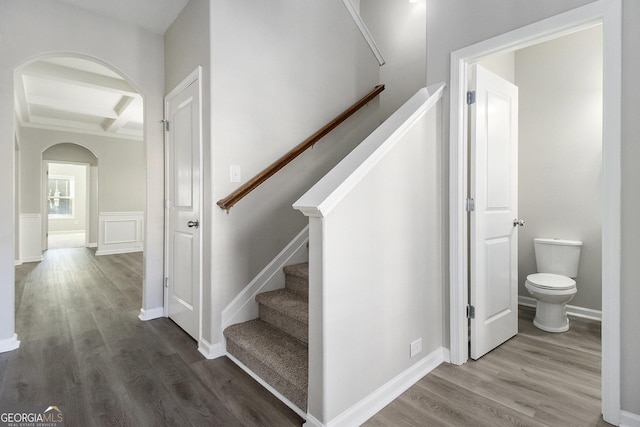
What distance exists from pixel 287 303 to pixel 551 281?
2.21 meters

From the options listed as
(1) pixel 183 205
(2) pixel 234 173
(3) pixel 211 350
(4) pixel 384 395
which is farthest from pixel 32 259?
(4) pixel 384 395

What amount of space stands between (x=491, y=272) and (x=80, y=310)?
12.2 feet

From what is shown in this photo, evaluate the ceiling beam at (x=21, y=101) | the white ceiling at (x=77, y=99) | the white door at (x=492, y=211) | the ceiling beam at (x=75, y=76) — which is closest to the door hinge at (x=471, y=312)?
the white door at (x=492, y=211)

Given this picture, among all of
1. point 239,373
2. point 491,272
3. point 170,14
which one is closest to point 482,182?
point 491,272

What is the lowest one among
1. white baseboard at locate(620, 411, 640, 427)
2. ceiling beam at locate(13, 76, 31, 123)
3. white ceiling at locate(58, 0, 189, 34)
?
white baseboard at locate(620, 411, 640, 427)

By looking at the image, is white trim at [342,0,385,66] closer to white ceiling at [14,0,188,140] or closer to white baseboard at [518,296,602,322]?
white ceiling at [14,0,188,140]

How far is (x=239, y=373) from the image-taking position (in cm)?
199

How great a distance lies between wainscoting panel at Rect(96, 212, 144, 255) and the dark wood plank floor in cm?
368

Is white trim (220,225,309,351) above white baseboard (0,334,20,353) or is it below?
above

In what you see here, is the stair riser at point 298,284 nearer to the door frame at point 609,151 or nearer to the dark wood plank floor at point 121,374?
the dark wood plank floor at point 121,374

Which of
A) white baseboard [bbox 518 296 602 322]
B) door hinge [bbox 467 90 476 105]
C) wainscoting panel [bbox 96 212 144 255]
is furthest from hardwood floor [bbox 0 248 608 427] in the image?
wainscoting panel [bbox 96 212 144 255]

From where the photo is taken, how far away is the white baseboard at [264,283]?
2.29 metres

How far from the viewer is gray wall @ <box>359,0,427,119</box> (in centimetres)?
334

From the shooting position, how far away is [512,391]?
1.81 m
